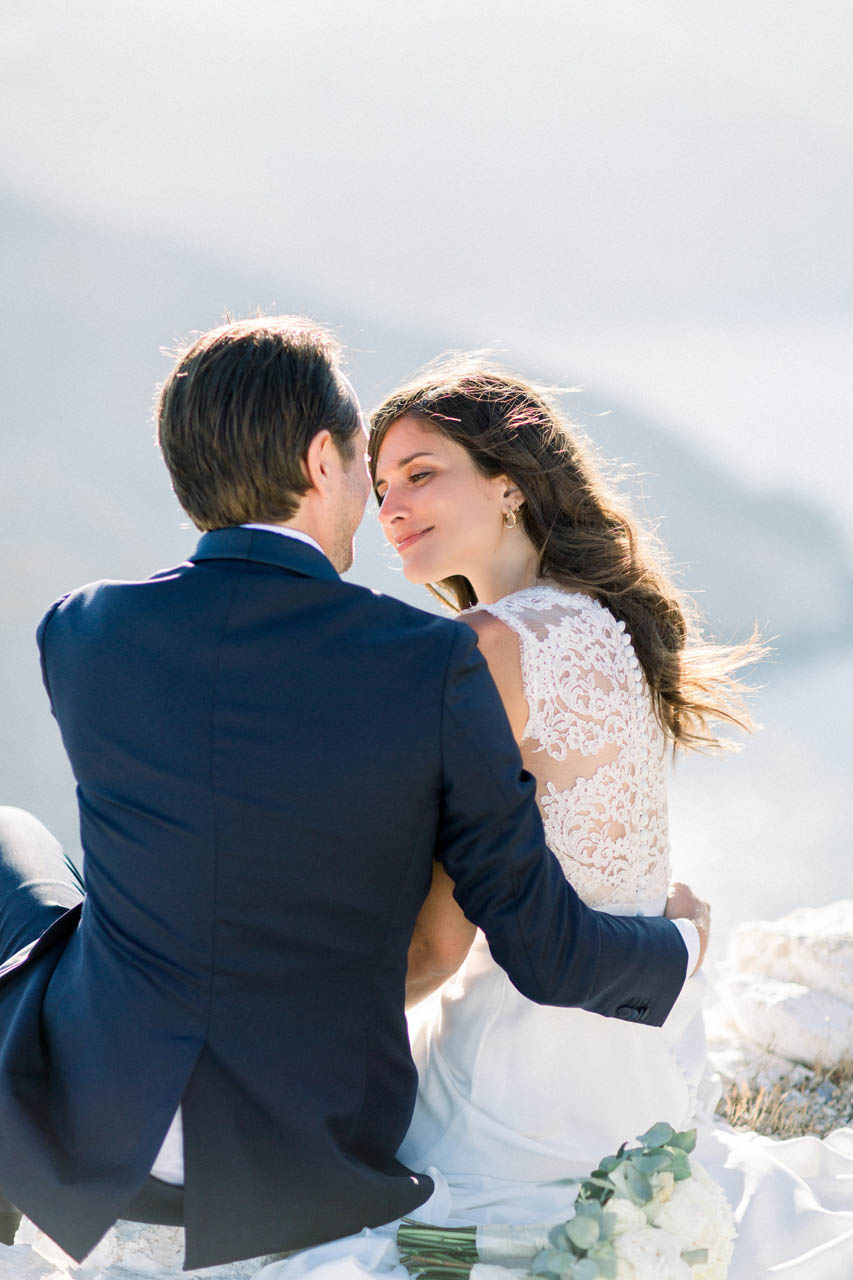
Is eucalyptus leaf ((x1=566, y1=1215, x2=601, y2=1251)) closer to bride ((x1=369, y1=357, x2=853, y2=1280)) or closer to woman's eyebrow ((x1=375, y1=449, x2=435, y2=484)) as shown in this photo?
bride ((x1=369, y1=357, x2=853, y2=1280))

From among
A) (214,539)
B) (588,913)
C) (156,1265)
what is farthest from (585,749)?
(156,1265)

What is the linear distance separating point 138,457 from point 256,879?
35.9 feet

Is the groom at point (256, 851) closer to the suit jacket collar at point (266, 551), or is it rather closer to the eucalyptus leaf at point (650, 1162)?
the suit jacket collar at point (266, 551)

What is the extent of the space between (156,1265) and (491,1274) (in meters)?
0.48

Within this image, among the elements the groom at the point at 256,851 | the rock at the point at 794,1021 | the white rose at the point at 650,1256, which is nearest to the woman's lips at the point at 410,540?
the groom at the point at 256,851

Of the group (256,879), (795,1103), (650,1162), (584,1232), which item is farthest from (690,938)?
(795,1103)

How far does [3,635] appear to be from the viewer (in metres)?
9.63

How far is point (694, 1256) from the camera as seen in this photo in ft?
5.32

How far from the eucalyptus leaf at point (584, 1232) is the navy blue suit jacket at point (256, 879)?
0.91ft

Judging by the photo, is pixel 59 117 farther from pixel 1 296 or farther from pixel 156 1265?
pixel 156 1265

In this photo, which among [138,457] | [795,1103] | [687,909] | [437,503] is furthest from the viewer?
[138,457]

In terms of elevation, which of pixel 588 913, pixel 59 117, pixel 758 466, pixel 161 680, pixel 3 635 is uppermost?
pixel 59 117

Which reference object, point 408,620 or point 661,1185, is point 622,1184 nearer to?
point 661,1185

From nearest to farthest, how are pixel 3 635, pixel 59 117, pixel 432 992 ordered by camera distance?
pixel 432 992 → pixel 3 635 → pixel 59 117
